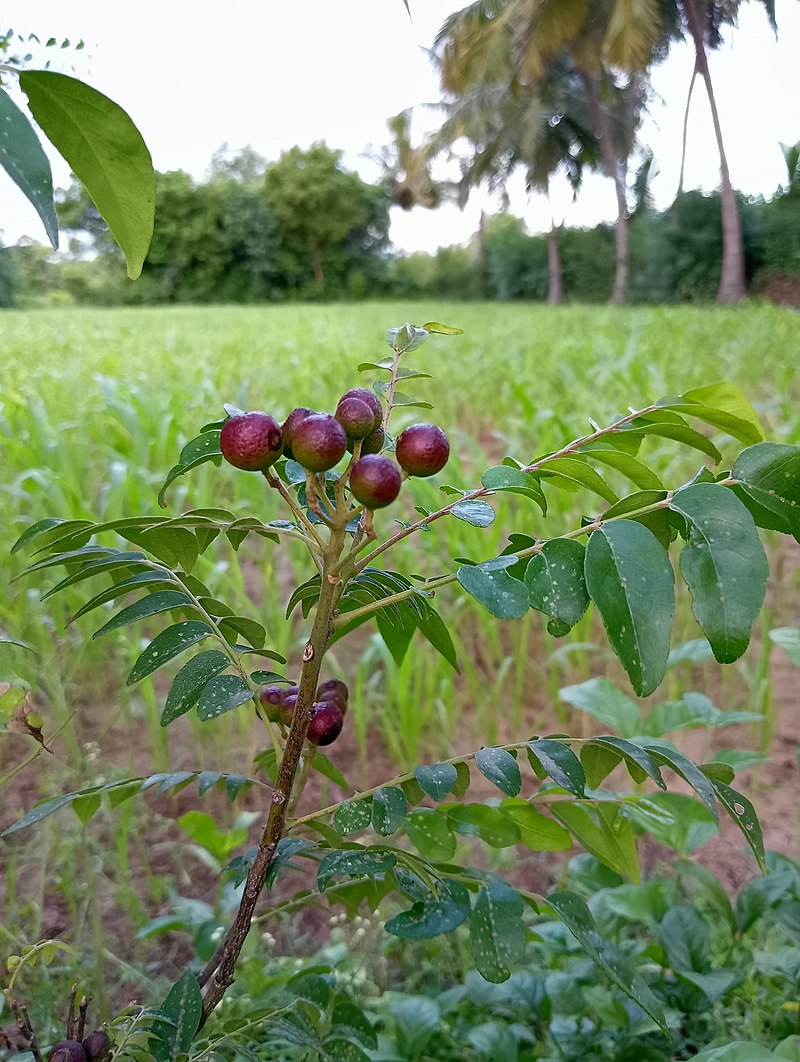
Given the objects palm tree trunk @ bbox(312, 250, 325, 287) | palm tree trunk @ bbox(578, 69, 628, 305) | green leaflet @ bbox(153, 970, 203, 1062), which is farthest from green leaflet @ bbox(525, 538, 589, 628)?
palm tree trunk @ bbox(312, 250, 325, 287)

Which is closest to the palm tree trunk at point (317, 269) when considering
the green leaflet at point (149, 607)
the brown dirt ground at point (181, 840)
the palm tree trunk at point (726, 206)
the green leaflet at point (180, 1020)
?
the palm tree trunk at point (726, 206)

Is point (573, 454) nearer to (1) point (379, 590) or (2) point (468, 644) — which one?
(1) point (379, 590)

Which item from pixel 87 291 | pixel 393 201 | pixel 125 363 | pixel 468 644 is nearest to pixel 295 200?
pixel 393 201

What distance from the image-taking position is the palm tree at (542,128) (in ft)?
60.8

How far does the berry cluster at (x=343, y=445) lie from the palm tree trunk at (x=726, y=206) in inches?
475

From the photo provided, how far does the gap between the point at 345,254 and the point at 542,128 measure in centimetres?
666

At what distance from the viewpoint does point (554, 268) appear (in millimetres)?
18500

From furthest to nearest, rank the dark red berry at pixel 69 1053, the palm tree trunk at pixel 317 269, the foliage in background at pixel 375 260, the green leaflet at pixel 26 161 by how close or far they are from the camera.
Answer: the palm tree trunk at pixel 317 269
the foliage in background at pixel 375 260
the dark red berry at pixel 69 1053
the green leaflet at pixel 26 161

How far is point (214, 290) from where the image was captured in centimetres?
1817

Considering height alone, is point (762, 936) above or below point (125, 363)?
below

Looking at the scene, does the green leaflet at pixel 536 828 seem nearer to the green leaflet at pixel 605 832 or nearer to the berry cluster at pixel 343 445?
the green leaflet at pixel 605 832

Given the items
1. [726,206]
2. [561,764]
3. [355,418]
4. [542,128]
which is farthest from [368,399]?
[542,128]

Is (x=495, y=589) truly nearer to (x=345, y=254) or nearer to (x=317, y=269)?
(x=317, y=269)

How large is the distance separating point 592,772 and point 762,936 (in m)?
0.75
